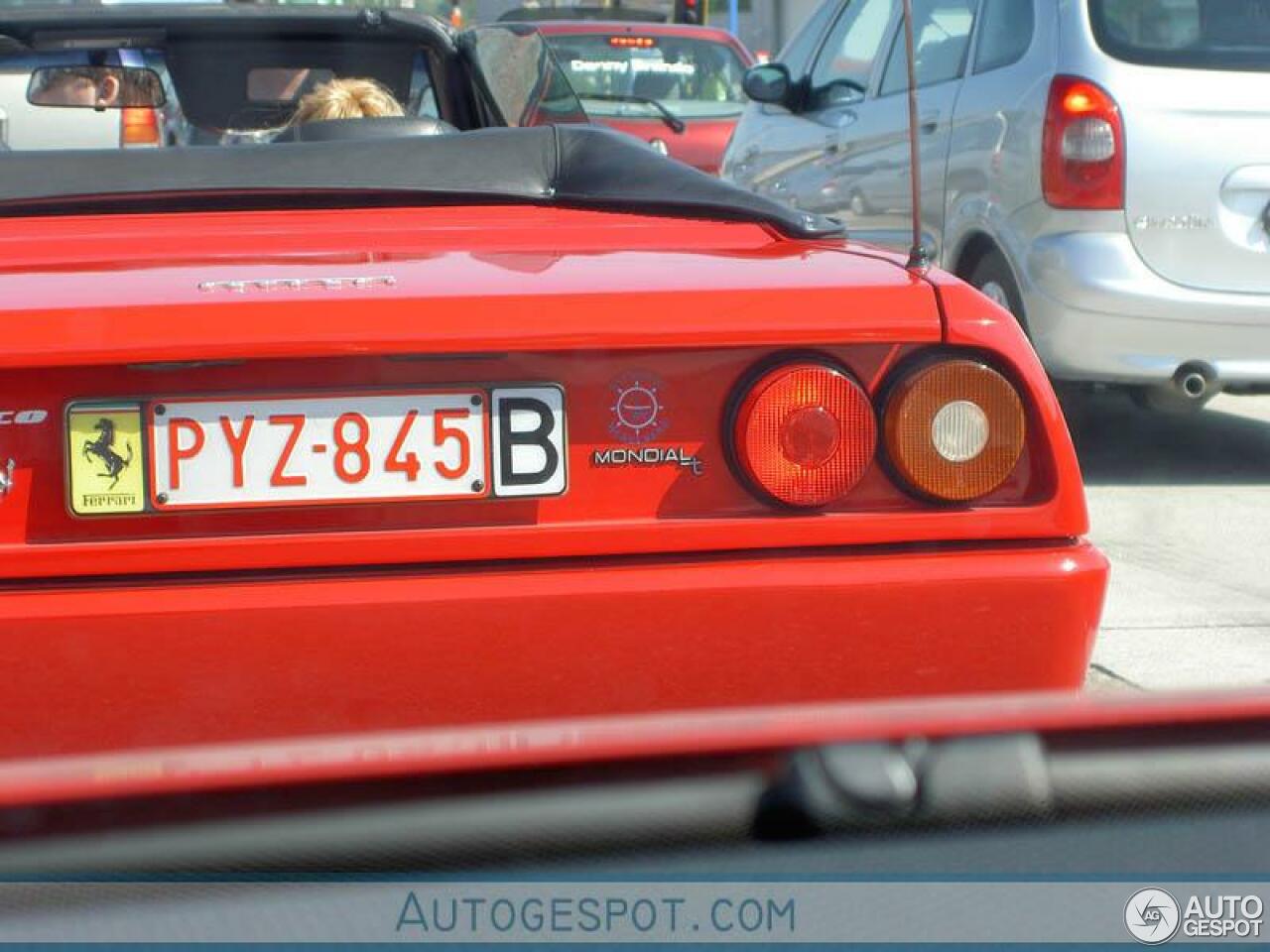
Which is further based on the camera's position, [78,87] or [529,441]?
[78,87]

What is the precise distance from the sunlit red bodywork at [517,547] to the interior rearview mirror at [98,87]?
2.07m

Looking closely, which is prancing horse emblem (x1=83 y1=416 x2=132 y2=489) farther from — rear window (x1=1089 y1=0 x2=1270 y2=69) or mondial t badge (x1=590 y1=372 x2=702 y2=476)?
rear window (x1=1089 y1=0 x2=1270 y2=69)

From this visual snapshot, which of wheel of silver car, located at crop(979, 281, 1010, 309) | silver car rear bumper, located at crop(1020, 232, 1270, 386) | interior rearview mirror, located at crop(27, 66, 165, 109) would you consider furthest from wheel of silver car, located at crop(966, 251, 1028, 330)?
interior rearview mirror, located at crop(27, 66, 165, 109)

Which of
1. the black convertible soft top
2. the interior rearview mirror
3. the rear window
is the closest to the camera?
the black convertible soft top

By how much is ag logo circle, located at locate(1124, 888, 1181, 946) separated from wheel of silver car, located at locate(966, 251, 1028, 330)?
5.29 m

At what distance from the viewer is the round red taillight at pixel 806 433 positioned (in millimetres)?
2158

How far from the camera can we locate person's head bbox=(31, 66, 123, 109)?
13.8ft

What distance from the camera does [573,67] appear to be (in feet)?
41.8

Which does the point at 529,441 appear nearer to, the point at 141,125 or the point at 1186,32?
the point at 1186,32

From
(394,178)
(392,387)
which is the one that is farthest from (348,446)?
(394,178)

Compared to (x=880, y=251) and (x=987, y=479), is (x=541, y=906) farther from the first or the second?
(x=880, y=251)

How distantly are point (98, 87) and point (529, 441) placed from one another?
254cm

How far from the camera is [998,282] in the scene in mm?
6242

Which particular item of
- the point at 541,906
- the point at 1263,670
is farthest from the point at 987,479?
the point at 1263,670
